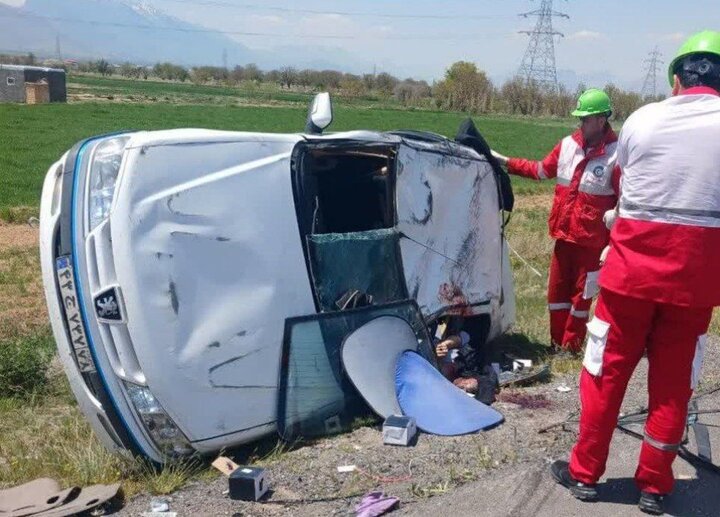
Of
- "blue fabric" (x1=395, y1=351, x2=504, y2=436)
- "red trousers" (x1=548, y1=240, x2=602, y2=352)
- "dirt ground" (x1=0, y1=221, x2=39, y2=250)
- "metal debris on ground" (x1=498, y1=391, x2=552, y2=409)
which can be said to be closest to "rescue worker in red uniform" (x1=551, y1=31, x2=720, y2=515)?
"blue fabric" (x1=395, y1=351, x2=504, y2=436)

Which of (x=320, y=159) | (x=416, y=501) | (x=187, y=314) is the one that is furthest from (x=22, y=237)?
(x=416, y=501)

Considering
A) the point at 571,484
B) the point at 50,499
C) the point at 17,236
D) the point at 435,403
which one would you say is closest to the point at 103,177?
the point at 50,499

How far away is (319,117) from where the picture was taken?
4789mm

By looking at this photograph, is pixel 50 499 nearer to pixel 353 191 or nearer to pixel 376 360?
pixel 376 360

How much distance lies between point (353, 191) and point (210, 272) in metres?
1.58

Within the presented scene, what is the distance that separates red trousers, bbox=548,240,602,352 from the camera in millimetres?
6274

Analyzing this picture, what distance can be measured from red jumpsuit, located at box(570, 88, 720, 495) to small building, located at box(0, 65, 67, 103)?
51.9m

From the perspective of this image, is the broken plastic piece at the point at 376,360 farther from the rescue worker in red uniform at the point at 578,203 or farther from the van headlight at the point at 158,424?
the rescue worker in red uniform at the point at 578,203

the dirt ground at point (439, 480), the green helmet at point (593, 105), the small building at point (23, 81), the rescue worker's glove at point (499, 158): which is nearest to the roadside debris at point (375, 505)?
the dirt ground at point (439, 480)

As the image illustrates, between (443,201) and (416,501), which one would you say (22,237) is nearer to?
(443,201)

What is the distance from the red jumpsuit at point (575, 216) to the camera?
601 cm

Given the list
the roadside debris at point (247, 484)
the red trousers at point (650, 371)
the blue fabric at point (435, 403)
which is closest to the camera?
the red trousers at point (650, 371)

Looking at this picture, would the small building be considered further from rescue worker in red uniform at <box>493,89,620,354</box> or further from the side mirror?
the side mirror

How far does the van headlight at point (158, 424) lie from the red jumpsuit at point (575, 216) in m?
3.46
